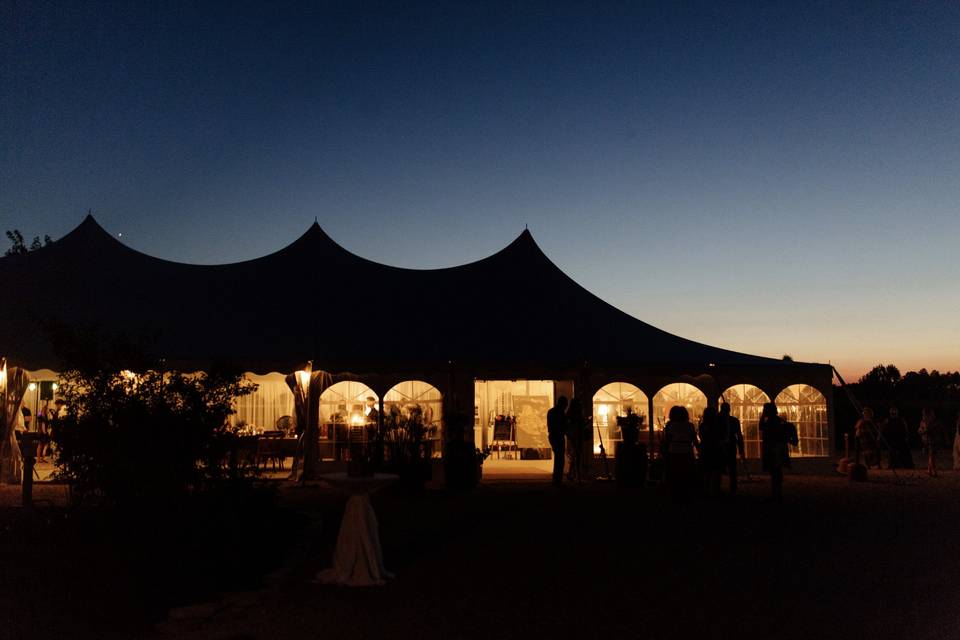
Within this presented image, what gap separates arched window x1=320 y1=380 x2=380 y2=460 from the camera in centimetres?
1509

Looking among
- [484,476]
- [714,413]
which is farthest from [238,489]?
[484,476]

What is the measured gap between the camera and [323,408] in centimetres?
1514

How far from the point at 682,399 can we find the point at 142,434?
10.9 metres

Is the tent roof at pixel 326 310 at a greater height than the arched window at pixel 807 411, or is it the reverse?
the tent roof at pixel 326 310

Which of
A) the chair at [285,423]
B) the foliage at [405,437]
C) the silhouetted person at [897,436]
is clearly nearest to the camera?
the foliage at [405,437]

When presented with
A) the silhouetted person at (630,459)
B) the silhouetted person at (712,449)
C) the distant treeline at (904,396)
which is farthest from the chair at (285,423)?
the distant treeline at (904,396)

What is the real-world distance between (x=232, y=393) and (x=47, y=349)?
7.39m

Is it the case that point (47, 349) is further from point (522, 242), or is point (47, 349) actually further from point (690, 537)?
point (690, 537)

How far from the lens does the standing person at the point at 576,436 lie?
13.9 meters

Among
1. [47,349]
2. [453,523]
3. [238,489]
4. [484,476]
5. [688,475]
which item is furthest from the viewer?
[484,476]

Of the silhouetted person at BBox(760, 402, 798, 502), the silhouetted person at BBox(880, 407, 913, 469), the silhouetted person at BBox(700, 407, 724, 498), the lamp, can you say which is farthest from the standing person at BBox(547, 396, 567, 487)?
the silhouetted person at BBox(880, 407, 913, 469)

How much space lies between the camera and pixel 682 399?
16.2 meters

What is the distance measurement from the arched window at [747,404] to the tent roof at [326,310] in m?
0.68

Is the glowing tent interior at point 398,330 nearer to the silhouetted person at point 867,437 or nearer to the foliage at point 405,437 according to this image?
the silhouetted person at point 867,437
